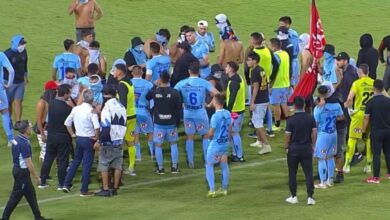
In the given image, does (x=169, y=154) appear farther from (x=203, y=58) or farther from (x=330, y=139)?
(x=330, y=139)

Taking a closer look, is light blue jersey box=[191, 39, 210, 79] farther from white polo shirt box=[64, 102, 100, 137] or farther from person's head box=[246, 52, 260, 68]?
white polo shirt box=[64, 102, 100, 137]

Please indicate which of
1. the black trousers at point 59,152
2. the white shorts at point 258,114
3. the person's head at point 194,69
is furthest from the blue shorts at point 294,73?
the black trousers at point 59,152

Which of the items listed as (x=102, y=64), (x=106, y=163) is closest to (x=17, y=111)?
(x=102, y=64)

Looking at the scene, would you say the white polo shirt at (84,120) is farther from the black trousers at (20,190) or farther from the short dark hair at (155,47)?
the short dark hair at (155,47)

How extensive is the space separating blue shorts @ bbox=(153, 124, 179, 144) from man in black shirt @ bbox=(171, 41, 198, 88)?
2.02 meters

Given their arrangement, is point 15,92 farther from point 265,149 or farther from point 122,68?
point 265,149

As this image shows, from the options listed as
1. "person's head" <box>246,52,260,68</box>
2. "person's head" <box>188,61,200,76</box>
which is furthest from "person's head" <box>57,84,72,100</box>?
"person's head" <box>246,52,260,68</box>

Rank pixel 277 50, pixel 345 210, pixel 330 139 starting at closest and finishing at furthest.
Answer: pixel 345 210
pixel 330 139
pixel 277 50

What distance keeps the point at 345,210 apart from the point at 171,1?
18.5 metres

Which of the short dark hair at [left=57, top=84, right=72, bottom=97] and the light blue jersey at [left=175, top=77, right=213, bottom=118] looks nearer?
the short dark hair at [left=57, top=84, right=72, bottom=97]

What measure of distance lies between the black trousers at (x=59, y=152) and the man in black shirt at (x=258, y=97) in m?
3.90

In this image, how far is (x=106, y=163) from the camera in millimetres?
16875

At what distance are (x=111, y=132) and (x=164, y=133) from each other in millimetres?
1696

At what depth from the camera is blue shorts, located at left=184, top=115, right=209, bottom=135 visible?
18453 mm
